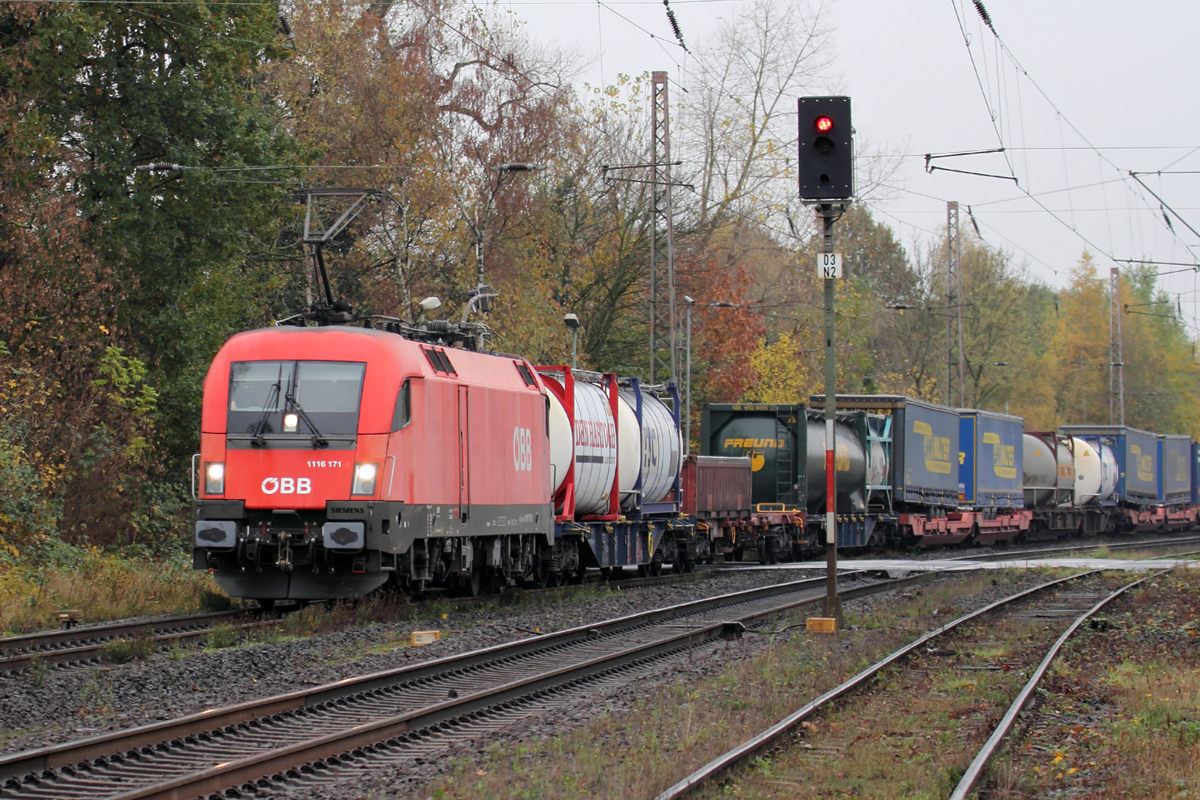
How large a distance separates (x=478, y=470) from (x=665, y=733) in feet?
27.9

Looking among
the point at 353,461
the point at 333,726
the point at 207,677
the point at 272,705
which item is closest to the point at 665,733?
the point at 333,726

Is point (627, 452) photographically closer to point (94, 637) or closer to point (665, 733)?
point (94, 637)

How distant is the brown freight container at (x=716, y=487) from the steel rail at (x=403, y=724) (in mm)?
11548

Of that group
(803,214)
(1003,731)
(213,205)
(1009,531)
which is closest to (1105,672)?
(1003,731)

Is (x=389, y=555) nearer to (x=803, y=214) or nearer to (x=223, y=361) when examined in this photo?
(x=223, y=361)

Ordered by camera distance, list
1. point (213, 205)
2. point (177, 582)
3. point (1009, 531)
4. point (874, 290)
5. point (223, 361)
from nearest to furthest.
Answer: point (223, 361), point (177, 582), point (213, 205), point (1009, 531), point (874, 290)

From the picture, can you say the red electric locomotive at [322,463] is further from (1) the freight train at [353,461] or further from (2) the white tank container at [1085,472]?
(2) the white tank container at [1085,472]

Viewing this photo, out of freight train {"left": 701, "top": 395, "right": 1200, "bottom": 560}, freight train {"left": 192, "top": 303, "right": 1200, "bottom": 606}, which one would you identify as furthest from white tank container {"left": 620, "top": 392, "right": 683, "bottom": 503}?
freight train {"left": 701, "top": 395, "right": 1200, "bottom": 560}

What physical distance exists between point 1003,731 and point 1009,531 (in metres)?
33.8

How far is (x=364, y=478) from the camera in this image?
48.0 feet

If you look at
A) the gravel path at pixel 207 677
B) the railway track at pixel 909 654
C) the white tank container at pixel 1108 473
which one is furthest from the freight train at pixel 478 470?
the white tank container at pixel 1108 473

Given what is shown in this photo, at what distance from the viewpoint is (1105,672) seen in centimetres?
1237

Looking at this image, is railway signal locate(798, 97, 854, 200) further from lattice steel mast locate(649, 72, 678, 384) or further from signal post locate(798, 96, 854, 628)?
lattice steel mast locate(649, 72, 678, 384)

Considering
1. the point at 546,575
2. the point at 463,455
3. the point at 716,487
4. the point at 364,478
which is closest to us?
the point at 364,478
